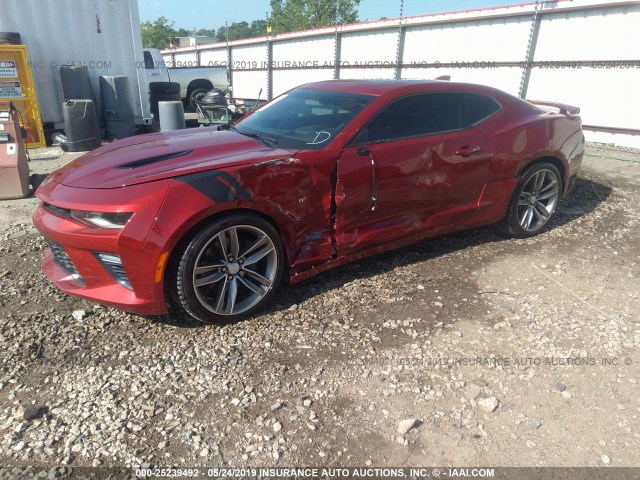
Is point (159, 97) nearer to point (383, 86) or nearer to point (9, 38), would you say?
point (9, 38)

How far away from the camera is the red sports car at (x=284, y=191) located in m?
2.73

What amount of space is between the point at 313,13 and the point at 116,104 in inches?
1696

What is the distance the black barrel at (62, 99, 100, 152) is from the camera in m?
8.38

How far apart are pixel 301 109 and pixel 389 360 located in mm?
2201

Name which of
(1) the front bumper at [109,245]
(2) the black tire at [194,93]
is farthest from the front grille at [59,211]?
(2) the black tire at [194,93]

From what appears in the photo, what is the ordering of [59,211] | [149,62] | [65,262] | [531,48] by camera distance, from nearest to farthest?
[59,211]
[65,262]
[531,48]
[149,62]

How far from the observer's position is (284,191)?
306cm

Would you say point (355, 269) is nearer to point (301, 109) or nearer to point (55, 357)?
point (301, 109)

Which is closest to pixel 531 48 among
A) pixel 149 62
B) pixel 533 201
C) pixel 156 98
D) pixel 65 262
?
pixel 533 201

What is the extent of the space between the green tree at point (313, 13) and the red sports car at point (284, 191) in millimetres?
46294

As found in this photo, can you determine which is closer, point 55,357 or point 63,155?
point 55,357

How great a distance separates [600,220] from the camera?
5281 mm

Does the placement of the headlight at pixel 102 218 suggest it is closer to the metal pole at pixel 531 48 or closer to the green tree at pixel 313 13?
the metal pole at pixel 531 48

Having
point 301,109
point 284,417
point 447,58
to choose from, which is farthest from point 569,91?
point 284,417
